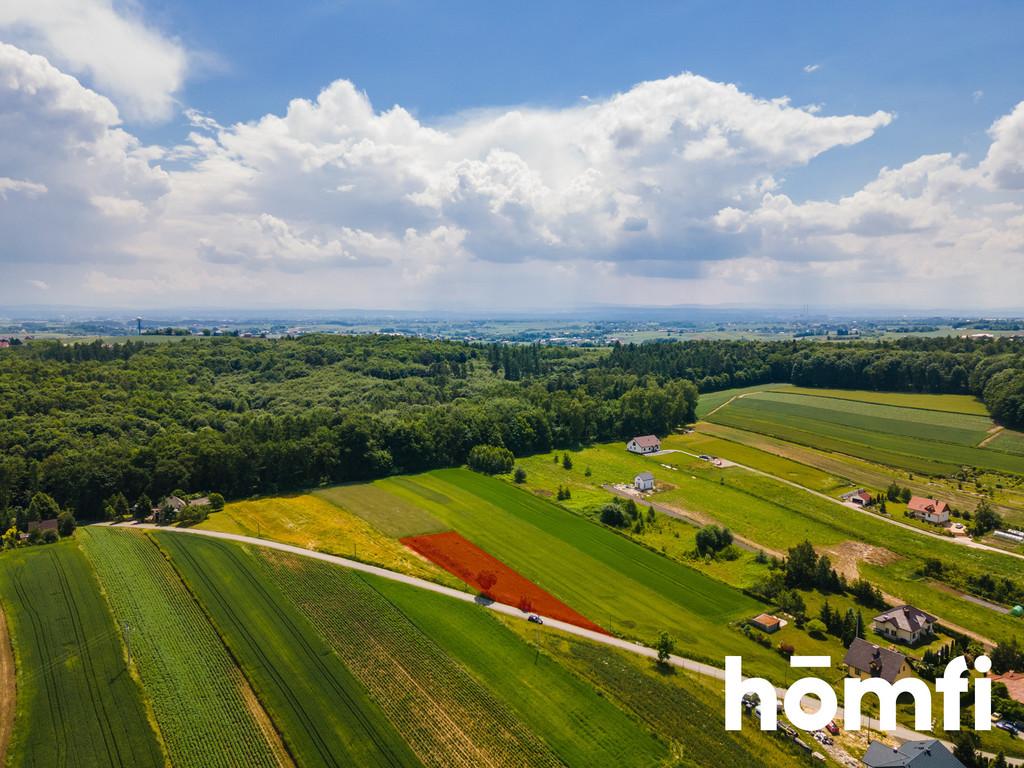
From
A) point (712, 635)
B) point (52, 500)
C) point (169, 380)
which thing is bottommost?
point (712, 635)

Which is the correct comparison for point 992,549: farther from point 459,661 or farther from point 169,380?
point 169,380

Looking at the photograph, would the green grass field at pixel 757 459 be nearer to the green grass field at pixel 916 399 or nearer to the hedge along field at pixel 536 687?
the green grass field at pixel 916 399

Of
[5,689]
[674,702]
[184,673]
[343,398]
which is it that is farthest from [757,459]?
[5,689]

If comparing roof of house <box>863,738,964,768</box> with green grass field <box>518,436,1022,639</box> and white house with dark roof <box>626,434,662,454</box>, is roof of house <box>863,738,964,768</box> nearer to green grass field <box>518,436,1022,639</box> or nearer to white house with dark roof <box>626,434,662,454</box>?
green grass field <box>518,436,1022,639</box>

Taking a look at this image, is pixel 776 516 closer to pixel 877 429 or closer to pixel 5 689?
pixel 877 429

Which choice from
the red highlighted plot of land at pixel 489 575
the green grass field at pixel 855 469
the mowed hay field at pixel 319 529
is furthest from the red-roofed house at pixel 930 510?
the mowed hay field at pixel 319 529

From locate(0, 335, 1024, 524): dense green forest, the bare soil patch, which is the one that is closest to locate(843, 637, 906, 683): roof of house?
the bare soil patch

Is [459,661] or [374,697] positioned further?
[459,661]

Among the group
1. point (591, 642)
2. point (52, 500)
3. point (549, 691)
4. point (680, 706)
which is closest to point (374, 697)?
point (549, 691)
